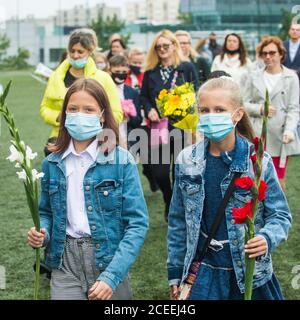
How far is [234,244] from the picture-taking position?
3.09m

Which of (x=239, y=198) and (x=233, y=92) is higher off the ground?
(x=233, y=92)

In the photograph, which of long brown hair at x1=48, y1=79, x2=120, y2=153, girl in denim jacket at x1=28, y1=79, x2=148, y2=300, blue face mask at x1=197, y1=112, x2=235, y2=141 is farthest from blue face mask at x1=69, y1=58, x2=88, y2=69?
blue face mask at x1=197, y1=112, x2=235, y2=141

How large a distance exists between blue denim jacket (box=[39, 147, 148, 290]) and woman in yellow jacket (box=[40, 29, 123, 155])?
2.27m

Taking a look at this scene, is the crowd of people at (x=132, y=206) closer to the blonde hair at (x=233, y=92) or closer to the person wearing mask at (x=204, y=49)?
the blonde hair at (x=233, y=92)

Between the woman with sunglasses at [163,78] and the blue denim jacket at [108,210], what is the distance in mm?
3475

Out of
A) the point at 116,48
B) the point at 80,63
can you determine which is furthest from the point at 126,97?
the point at 116,48

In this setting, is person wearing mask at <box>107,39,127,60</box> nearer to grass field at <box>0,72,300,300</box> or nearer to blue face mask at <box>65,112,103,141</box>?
grass field at <box>0,72,300,300</box>

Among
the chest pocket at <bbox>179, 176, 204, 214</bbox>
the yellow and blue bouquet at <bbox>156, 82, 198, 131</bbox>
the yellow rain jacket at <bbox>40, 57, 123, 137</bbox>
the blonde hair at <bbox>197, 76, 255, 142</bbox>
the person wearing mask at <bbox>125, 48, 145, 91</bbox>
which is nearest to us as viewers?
the chest pocket at <bbox>179, 176, 204, 214</bbox>

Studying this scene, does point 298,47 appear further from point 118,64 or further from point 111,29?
point 111,29

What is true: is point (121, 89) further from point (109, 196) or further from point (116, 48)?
point (109, 196)

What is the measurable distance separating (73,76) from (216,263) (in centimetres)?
293

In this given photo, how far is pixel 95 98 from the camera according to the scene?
11.2 ft

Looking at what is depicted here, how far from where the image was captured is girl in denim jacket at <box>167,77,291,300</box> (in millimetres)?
3100
